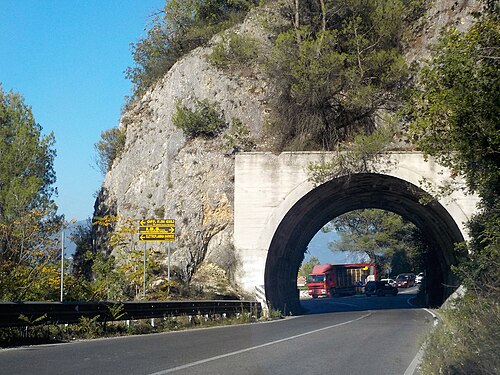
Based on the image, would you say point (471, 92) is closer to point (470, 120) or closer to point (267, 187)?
point (470, 120)

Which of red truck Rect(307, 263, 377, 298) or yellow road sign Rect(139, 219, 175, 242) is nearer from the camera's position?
yellow road sign Rect(139, 219, 175, 242)

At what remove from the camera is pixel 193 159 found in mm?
38469

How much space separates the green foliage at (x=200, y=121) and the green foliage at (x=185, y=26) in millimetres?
8084

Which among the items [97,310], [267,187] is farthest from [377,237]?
[97,310]

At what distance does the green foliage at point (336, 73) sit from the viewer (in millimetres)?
33281

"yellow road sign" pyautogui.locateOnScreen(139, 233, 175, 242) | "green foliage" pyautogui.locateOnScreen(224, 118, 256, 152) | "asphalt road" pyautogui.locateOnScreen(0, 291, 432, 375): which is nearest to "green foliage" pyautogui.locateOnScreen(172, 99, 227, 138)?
"green foliage" pyautogui.locateOnScreen(224, 118, 256, 152)

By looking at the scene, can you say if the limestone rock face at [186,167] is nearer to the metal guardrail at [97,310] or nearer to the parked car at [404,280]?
the metal guardrail at [97,310]

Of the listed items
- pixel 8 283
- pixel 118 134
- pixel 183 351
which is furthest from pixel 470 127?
pixel 118 134

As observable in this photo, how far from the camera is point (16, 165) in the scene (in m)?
34.2

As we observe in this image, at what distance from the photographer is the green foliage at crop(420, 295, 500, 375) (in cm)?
899

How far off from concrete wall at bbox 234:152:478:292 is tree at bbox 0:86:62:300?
28.9 ft

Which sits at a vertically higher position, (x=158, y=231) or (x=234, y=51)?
(x=234, y=51)

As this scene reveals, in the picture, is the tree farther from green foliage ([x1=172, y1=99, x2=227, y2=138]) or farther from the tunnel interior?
the tunnel interior

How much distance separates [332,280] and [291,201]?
42.5 metres
